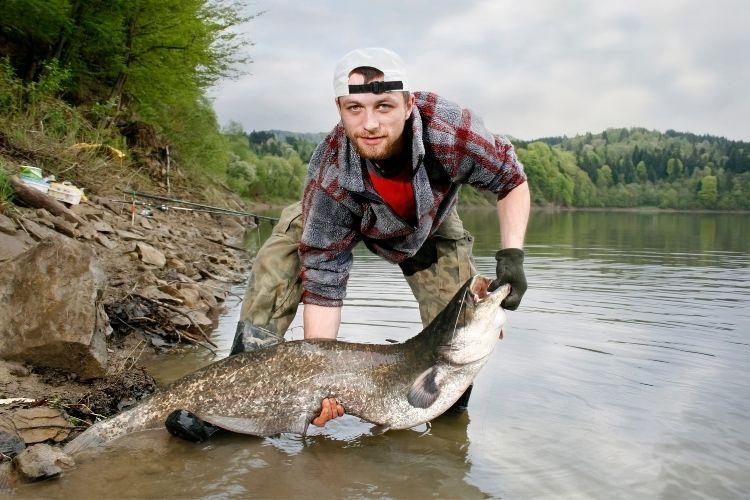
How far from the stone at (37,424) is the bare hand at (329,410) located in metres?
1.50

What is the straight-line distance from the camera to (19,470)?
10.6ft

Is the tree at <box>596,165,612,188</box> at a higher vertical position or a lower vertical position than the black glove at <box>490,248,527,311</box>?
higher

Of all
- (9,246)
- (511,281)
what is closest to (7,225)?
(9,246)

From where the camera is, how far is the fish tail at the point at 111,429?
11.7 feet

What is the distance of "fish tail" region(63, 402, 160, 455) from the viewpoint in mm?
3574

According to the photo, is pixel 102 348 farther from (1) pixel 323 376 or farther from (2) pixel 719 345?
(2) pixel 719 345

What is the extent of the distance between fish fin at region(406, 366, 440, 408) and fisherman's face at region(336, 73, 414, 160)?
128cm

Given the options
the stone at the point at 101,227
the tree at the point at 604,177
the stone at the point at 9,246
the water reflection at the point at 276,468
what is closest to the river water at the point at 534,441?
Answer: the water reflection at the point at 276,468

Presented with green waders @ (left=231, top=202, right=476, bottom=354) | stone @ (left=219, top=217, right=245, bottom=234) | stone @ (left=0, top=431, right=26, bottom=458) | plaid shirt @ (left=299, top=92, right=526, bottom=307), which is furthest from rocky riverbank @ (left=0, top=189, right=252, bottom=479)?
stone @ (left=219, top=217, right=245, bottom=234)

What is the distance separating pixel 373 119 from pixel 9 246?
4022mm

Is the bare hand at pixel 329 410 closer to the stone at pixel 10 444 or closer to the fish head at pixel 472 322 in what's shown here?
the fish head at pixel 472 322

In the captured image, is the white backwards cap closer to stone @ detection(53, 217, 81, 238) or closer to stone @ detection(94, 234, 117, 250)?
stone @ detection(53, 217, 81, 238)

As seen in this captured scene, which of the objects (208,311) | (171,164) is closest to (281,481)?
(208,311)

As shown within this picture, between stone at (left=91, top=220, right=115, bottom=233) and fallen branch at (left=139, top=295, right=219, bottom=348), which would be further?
stone at (left=91, top=220, right=115, bottom=233)
